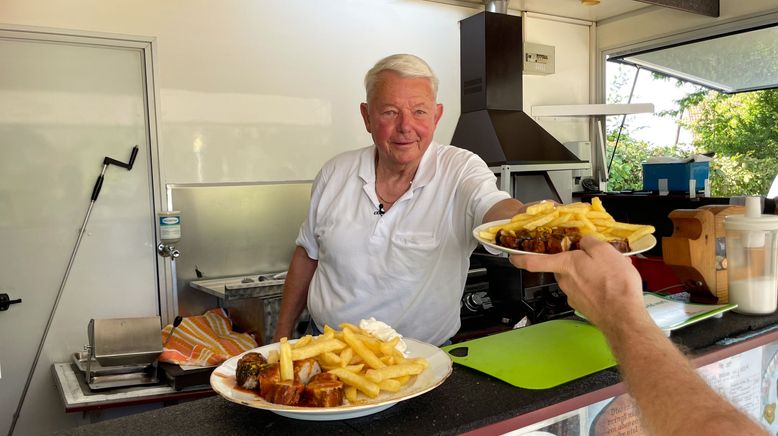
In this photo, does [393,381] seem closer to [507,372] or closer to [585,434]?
[507,372]

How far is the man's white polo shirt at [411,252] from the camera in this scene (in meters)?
2.00

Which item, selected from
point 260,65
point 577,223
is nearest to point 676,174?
point 260,65

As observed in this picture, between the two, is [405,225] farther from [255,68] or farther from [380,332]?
[255,68]

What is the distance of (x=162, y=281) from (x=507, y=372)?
2.94 meters

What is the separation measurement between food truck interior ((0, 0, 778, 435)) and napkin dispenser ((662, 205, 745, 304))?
46.8 inches

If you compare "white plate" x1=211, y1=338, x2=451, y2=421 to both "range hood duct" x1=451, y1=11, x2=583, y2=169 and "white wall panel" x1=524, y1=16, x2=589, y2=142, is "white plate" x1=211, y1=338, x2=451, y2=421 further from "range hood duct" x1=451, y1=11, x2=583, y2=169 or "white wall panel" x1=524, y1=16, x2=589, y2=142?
"white wall panel" x1=524, y1=16, x2=589, y2=142

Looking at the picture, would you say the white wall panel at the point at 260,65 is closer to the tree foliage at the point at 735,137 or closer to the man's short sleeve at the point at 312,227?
the man's short sleeve at the point at 312,227

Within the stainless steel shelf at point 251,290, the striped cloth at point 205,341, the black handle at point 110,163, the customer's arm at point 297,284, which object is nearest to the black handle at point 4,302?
the black handle at point 110,163

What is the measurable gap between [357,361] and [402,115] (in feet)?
3.38

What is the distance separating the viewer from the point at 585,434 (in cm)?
134

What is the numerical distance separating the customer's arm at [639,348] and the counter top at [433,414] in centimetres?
21

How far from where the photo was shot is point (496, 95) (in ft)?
13.3

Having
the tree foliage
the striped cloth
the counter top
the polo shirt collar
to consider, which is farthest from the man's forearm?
the tree foliage

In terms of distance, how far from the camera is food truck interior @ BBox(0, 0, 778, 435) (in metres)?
3.38
